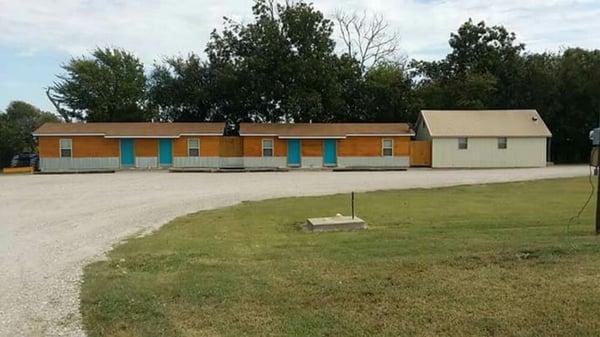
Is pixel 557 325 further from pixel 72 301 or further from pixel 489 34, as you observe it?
pixel 489 34

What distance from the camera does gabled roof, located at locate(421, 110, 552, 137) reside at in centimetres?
3584

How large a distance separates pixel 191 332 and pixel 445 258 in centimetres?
344

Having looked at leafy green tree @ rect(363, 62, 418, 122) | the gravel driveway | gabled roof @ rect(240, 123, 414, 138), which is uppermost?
leafy green tree @ rect(363, 62, 418, 122)

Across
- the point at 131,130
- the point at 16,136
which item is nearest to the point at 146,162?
the point at 131,130

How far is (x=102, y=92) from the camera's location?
43719mm

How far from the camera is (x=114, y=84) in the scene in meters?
44.0

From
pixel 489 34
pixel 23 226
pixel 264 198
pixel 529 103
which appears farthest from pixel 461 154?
pixel 23 226

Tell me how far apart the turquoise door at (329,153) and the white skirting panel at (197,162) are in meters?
6.70

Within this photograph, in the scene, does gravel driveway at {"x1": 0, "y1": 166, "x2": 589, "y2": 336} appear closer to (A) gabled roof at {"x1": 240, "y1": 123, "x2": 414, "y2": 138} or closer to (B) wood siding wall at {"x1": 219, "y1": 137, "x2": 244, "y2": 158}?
(A) gabled roof at {"x1": 240, "y1": 123, "x2": 414, "y2": 138}

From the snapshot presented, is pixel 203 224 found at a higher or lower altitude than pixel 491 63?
lower

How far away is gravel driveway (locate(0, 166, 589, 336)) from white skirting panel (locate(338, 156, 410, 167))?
9.50m

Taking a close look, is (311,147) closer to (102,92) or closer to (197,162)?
(197,162)

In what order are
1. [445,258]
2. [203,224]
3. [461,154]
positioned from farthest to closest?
[461,154] < [203,224] < [445,258]

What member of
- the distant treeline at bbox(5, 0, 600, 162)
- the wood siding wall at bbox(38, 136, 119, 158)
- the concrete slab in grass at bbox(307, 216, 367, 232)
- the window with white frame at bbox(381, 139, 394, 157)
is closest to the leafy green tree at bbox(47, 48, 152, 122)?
the distant treeline at bbox(5, 0, 600, 162)
